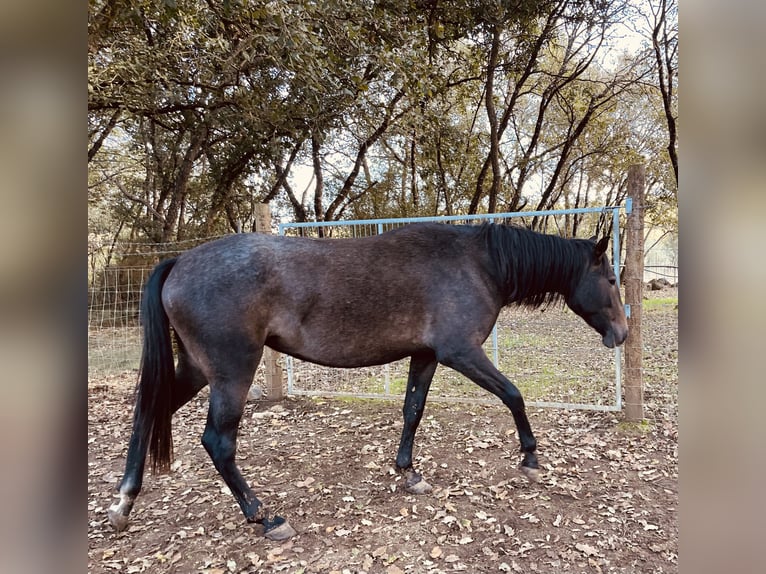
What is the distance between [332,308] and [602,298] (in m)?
1.81

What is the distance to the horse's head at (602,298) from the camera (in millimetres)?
2812

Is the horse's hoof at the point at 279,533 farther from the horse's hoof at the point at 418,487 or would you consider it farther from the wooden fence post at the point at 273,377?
the wooden fence post at the point at 273,377

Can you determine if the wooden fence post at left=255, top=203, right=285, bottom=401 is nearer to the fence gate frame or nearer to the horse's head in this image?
the fence gate frame

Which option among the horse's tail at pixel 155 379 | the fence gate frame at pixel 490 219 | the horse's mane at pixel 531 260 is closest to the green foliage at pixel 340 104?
the fence gate frame at pixel 490 219

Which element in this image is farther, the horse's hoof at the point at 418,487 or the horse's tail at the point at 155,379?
the horse's hoof at the point at 418,487

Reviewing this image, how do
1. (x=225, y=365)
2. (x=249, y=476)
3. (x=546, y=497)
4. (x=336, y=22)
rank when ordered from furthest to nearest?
(x=336, y=22), (x=249, y=476), (x=546, y=497), (x=225, y=365)

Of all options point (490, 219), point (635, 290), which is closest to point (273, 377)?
point (490, 219)

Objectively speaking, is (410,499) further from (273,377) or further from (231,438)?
(273,377)

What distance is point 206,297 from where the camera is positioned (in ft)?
7.74

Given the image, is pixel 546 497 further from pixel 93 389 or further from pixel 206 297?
pixel 93 389

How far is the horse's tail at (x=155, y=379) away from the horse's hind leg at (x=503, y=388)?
1656mm
